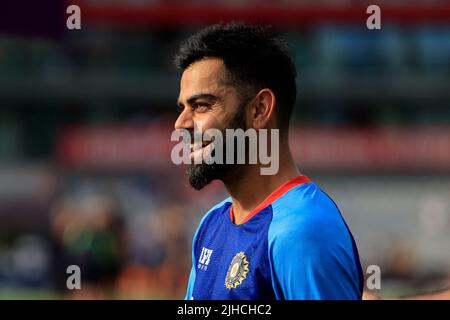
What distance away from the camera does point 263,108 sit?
Answer: 386cm

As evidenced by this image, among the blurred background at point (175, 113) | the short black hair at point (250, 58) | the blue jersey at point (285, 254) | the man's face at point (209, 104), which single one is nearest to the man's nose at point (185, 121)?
the man's face at point (209, 104)

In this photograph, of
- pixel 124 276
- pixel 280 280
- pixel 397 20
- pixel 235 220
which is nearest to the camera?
pixel 280 280

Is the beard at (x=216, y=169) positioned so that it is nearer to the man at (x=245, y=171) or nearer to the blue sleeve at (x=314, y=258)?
the man at (x=245, y=171)

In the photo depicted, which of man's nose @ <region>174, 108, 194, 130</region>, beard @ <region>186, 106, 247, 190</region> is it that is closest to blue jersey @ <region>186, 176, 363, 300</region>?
beard @ <region>186, 106, 247, 190</region>

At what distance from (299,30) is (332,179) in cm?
575

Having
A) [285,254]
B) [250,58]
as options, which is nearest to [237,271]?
[285,254]

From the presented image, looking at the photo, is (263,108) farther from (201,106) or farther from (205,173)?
(205,173)

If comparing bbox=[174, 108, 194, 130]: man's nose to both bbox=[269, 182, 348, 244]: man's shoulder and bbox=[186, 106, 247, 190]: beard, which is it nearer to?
bbox=[186, 106, 247, 190]: beard

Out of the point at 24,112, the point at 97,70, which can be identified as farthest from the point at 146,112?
the point at 24,112

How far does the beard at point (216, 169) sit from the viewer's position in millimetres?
3814

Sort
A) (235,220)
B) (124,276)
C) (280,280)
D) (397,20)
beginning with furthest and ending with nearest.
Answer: (397,20) < (124,276) < (235,220) < (280,280)

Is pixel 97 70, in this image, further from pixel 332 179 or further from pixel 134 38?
pixel 332 179

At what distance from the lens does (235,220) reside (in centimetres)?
396

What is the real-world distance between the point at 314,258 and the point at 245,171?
75cm
